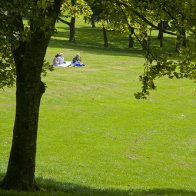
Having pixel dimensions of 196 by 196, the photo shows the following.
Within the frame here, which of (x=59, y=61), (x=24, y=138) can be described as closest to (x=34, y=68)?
(x=24, y=138)

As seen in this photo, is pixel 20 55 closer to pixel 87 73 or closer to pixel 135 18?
pixel 135 18

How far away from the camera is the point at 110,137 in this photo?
3012cm

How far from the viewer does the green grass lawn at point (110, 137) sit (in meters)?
20.6

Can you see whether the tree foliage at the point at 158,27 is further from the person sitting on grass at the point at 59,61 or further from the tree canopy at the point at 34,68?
the person sitting on grass at the point at 59,61

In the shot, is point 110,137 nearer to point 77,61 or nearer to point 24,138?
point 24,138

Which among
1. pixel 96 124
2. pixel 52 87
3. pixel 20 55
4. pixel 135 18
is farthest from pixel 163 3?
pixel 52 87

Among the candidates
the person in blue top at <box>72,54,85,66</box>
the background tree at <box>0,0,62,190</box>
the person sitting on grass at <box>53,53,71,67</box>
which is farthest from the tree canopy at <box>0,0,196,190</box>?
the person in blue top at <box>72,54,85,66</box>

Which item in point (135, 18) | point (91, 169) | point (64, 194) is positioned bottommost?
point (91, 169)

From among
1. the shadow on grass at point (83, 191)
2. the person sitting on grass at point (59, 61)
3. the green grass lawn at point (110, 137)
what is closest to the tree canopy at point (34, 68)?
the shadow on grass at point (83, 191)

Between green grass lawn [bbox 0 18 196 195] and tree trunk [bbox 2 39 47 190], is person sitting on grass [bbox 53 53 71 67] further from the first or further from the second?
tree trunk [bbox 2 39 47 190]

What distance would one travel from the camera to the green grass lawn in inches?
813

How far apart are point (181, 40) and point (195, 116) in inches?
916

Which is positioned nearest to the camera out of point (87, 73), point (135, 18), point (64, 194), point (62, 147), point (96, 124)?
point (64, 194)

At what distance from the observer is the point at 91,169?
23.2 metres
